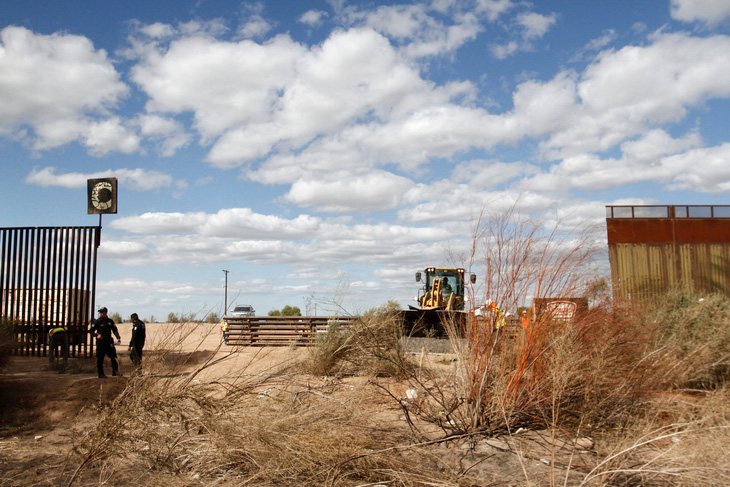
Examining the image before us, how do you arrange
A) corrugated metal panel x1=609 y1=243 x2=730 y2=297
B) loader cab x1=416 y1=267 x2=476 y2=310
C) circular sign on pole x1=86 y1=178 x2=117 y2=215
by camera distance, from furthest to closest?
loader cab x1=416 y1=267 x2=476 y2=310
corrugated metal panel x1=609 y1=243 x2=730 y2=297
circular sign on pole x1=86 y1=178 x2=117 y2=215

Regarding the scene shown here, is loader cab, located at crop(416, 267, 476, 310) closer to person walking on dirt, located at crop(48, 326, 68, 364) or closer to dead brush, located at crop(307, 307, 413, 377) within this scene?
dead brush, located at crop(307, 307, 413, 377)

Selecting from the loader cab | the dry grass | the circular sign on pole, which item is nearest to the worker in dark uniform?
the circular sign on pole

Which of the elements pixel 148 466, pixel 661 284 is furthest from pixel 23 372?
pixel 661 284

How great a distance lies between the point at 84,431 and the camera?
7.38 m

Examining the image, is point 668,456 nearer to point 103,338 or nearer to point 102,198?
point 103,338

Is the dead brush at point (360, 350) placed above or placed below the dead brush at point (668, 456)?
above

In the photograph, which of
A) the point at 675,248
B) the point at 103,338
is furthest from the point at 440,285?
the point at 103,338

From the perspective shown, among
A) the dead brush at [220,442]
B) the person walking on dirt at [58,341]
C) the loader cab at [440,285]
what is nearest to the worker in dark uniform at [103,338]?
the person walking on dirt at [58,341]

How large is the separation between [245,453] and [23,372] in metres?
9.64

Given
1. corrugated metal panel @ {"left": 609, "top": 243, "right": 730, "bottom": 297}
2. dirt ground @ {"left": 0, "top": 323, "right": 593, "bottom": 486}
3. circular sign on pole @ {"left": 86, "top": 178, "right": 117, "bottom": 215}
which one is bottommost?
dirt ground @ {"left": 0, "top": 323, "right": 593, "bottom": 486}

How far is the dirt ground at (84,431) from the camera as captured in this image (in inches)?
234

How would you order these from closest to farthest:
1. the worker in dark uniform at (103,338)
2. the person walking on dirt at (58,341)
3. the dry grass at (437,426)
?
the dry grass at (437,426), the worker in dark uniform at (103,338), the person walking on dirt at (58,341)

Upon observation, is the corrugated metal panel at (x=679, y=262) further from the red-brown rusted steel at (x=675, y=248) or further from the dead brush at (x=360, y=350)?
the dead brush at (x=360, y=350)

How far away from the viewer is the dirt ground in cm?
595
